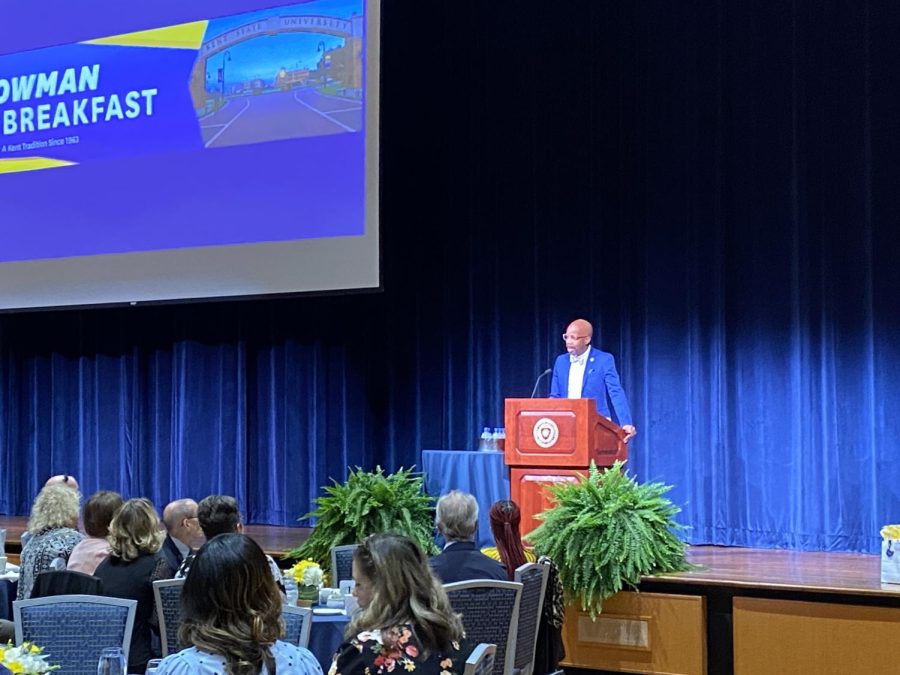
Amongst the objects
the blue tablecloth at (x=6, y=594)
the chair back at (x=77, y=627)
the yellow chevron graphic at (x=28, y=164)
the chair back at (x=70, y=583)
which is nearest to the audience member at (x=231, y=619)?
the chair back at (x=77, y=627)

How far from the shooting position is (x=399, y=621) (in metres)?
2.66

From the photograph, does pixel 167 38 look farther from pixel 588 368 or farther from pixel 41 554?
pixel 41 554

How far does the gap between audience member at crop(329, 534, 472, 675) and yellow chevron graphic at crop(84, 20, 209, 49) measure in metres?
6.36

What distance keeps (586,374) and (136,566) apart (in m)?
3.83

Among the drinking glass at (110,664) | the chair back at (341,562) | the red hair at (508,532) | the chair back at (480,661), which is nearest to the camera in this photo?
the drinking glass at (110,664)

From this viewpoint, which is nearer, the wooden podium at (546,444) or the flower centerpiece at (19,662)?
the flower centerpiece at (19,662)

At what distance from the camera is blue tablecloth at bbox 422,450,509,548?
7562 millimetres

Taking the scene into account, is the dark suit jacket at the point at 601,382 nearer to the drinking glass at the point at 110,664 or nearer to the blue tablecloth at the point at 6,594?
the blue tablecloth at the point at 6,594

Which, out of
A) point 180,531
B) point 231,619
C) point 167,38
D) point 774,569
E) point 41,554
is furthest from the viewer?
point 167,38

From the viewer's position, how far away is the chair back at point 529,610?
14.5ft

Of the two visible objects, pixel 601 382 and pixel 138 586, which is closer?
pixel 138 586

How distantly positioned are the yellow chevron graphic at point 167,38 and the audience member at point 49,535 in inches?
165

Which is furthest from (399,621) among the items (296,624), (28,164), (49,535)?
(28,164)

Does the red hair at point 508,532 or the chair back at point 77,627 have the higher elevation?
the red hair at point 508,532
